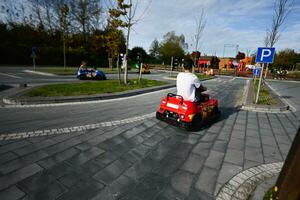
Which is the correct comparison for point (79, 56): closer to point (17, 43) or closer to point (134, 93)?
point (17, 43)

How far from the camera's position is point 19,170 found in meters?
2.56

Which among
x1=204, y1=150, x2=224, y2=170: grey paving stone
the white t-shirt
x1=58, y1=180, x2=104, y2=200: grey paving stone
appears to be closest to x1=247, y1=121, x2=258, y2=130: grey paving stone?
the white t-shirt

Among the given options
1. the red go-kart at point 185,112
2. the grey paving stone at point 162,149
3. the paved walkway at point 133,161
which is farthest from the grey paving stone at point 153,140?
the red go-kart at point 185,112

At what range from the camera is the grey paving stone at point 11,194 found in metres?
2.04

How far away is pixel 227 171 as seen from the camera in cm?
288

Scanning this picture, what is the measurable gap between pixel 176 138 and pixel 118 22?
1016 cm

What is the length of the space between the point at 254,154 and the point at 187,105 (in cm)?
175

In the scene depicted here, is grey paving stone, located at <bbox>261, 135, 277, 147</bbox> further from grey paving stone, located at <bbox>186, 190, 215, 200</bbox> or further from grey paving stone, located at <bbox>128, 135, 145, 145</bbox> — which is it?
grey paving stone, located at <bbox>128, 135, 145, 145</bbox>

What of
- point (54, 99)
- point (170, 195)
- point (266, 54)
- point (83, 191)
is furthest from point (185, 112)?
point (266, 54)

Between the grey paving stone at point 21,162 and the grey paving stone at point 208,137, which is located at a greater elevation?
the grey paving stone at point 208,137

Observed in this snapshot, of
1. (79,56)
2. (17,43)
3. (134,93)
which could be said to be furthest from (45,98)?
(79,56)

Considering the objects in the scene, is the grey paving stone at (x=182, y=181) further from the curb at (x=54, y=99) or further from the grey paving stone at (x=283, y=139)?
the curb at (x=54, y=99)

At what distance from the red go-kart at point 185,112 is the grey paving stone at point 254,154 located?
1318 millimetres

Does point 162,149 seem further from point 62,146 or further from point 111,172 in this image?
point 62,146
